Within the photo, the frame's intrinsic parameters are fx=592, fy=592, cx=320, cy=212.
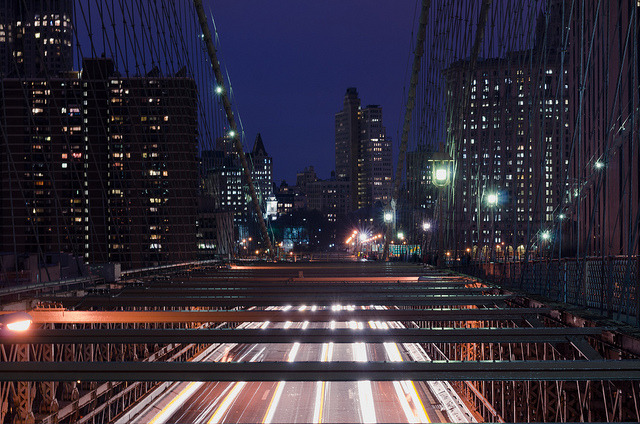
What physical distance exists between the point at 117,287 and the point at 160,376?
9.12 m

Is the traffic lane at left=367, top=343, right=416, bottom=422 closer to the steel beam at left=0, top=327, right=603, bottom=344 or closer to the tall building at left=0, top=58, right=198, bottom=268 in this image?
the tall building at left=0, top=58, right=198, bottom=268

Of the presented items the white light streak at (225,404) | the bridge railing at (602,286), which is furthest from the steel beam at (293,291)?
the white light streak at (225,404)

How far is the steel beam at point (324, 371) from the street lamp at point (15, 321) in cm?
218

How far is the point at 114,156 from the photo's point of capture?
1321 inches

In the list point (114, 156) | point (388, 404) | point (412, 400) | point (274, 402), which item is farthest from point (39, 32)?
point (412, 400)

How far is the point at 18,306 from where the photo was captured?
29.2ft

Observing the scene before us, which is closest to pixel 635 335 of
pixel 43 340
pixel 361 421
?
pixel 43 340

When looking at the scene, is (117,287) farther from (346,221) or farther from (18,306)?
(346,221)

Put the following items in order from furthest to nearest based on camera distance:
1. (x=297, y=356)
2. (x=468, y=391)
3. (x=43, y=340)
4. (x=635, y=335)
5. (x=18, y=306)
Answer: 1. (x=297, y=356)
2. (x=468, y=391)
3. (x=18, y=306)
4. (x=635, y=335)
5. (x=43, y=340)

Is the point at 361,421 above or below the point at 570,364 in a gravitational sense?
below

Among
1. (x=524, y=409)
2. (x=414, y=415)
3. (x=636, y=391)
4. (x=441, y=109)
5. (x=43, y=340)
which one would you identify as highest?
(x=441, y=109)

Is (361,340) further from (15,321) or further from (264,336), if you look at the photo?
(15,321)

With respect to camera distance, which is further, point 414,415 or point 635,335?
point 414,415

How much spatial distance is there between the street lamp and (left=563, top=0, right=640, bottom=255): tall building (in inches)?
271
